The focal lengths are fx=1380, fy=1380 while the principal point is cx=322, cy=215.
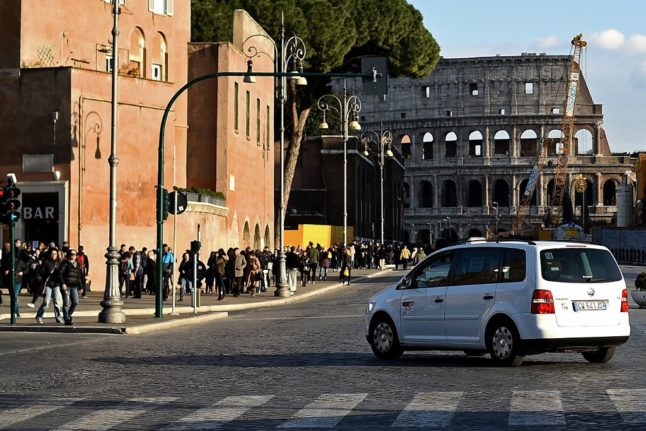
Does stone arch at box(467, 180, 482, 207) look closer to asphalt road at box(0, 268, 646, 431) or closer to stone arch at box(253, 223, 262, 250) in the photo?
stone arch at box(253, 223, 262, 250)

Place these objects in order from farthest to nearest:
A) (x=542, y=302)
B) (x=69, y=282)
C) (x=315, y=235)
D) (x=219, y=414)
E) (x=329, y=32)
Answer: (x=315, y=235), (x=329, y=32), (x=69, y=282), (x=542, y=302), (x=219, y=414)

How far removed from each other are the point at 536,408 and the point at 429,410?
3.15ft

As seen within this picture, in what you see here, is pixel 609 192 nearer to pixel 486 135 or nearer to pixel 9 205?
pixel 486 135

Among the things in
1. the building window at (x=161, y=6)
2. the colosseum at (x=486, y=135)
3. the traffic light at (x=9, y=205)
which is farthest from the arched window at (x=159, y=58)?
the colosseum at (x=486, y=135)

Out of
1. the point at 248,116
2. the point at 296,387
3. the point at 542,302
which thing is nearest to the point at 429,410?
the point at 296,387

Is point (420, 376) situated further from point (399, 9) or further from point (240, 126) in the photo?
point (399, 9)

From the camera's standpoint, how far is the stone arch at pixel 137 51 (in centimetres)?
4588

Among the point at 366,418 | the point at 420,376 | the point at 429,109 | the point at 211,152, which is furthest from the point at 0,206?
the point at 429,109

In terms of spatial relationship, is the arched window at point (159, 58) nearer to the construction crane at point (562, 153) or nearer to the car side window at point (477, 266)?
the car side window at point (477, 266)

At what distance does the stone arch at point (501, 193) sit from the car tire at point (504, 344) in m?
149

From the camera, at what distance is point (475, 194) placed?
16625 cm

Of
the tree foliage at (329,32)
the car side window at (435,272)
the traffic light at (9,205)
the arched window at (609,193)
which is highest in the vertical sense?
the tree foliage at (329,32)

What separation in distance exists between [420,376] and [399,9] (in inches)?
2482

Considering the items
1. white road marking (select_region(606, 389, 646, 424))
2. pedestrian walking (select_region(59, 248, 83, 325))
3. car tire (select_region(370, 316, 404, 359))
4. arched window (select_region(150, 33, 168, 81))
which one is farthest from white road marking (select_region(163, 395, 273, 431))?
arched window (select_region(150, 33, 168, 81))
